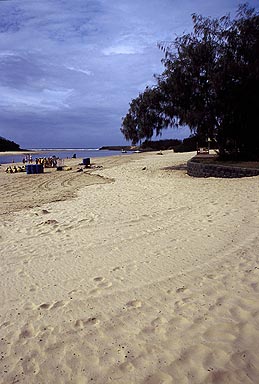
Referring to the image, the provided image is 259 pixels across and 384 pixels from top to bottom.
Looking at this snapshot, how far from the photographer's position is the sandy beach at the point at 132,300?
224cm

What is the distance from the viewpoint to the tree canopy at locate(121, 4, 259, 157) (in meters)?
13.5

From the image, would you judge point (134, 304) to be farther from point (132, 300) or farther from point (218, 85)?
point (218, 85)

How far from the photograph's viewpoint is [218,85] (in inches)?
531

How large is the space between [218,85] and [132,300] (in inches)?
500

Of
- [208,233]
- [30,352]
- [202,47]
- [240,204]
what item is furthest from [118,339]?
[202,47]

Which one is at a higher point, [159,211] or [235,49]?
[235,49]

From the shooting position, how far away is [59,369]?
2.25 metres

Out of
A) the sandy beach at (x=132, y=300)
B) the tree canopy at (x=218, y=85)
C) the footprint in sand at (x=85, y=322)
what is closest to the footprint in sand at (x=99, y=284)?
the sandy beach at (x=132, y=300)

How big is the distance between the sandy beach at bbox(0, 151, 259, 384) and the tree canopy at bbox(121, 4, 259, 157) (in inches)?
369

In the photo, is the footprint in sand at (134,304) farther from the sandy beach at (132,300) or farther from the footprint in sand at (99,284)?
the footprint in sand at (99,284)

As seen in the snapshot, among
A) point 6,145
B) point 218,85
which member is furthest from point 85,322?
point 6,145

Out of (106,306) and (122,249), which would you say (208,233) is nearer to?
(122,249)

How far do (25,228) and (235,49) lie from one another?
43.0 ft

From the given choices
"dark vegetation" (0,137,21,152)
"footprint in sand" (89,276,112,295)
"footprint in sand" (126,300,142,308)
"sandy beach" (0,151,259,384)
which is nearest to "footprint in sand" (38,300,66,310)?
"sandy beach" (0,151,259,384)
